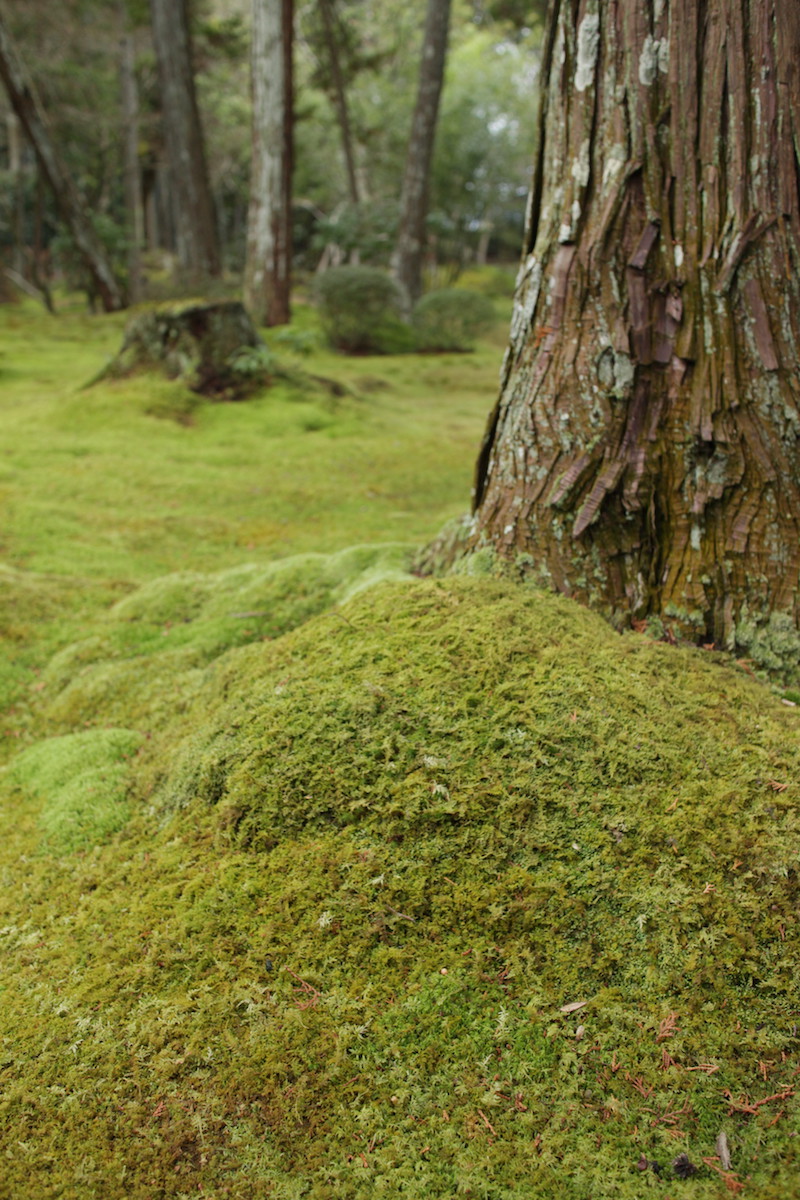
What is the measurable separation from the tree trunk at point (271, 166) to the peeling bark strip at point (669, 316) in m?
12.1

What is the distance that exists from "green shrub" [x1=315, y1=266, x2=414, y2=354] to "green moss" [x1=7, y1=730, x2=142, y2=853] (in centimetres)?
1254

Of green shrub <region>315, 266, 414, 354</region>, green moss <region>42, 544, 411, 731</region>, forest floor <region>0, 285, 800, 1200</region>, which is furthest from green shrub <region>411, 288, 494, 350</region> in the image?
forest floor <region>0, 285, 800, 1200</region>

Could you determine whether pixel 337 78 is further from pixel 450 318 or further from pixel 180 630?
pixel 180 630

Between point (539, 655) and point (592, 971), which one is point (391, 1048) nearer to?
point (592, 971)

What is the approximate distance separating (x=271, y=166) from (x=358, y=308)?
272 centimetres

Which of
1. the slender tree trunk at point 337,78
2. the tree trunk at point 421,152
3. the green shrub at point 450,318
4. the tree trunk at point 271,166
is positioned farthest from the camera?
the slender tree trunk at point 337,78

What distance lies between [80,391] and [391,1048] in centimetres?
897

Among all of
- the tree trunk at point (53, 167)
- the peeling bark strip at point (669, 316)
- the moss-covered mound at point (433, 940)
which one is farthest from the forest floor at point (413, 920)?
the tree trunk at point (53, 167)

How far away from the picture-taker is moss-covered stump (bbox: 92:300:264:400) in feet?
30.2

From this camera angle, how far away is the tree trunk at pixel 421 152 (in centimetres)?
1595

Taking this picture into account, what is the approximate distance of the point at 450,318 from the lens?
15.6m

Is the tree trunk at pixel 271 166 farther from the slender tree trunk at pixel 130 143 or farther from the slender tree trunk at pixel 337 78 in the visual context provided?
the slender tree trunk at pixel 337 78

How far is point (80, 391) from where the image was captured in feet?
29.7

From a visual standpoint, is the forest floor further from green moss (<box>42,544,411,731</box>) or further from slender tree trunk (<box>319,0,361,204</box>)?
slender tree trunk (<box>319,0,361,204</box>)
